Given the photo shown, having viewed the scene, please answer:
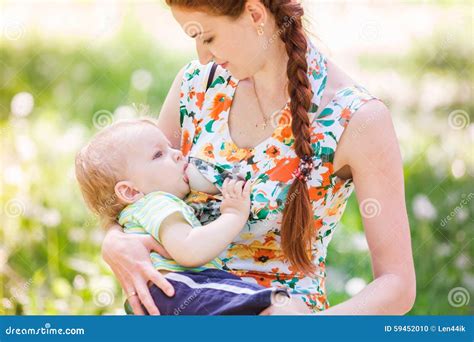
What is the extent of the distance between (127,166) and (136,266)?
275 mm

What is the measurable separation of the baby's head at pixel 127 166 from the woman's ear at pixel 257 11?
417mm

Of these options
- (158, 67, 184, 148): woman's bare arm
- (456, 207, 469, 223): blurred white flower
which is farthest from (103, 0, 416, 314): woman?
(456, 207, 469, 223): blurred white flower

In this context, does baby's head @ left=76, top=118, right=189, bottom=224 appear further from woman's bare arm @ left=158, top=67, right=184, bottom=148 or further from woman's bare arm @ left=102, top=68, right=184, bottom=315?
woman's bare arm @ left=158, top=67, right=184, bottom=148

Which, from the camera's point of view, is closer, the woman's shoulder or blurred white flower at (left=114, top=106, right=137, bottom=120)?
the woman's shoulder

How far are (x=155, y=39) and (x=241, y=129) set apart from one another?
1.42m

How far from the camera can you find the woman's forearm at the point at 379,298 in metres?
2.18

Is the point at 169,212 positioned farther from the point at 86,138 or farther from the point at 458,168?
the point at 458,168

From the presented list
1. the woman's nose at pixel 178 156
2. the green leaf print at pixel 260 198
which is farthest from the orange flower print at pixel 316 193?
the woman's nose at pixel 178 156

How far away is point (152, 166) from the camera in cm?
222

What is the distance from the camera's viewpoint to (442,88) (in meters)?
3.60

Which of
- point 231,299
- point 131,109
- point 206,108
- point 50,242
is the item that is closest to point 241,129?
point 206,108

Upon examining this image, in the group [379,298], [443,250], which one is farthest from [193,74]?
[443,250]

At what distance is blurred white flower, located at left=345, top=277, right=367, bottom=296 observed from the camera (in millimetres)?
3523

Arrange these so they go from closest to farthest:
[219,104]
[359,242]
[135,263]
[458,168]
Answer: [135,263]
[219,104]
[458,168]
[359,242]
